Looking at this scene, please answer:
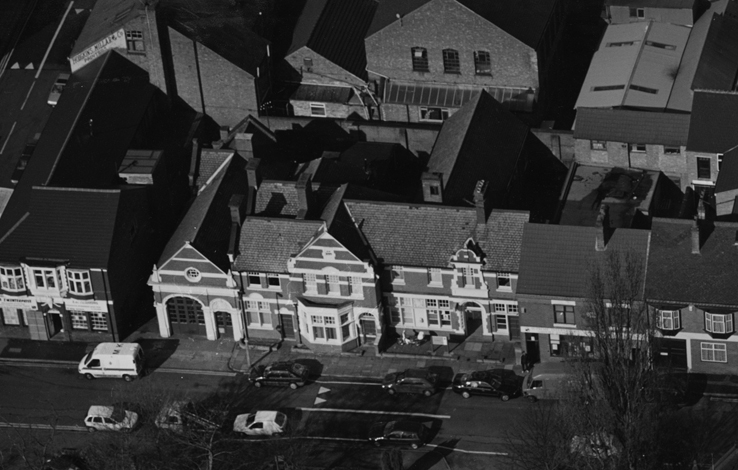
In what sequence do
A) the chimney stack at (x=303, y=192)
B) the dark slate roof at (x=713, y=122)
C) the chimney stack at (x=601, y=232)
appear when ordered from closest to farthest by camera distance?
1. the chimney stack at (x=601, y=232)
2. the chimney stack at (x=303, y=192)
3. the dark slate roof at (x=713, y=122)

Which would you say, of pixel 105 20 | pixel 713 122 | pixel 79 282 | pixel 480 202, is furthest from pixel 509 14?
pixel 79 282

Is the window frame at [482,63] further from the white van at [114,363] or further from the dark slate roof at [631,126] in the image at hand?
the white van at [114,363]

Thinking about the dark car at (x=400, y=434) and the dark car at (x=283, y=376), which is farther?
the dark car at (x=283, y=376)

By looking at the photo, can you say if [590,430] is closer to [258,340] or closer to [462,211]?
[462,211]

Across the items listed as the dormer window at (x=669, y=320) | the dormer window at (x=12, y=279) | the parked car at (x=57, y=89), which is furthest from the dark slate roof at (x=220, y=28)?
the dormer window at (x=669, y=320)

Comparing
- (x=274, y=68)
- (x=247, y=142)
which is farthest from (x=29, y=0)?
(x=247, y=142)

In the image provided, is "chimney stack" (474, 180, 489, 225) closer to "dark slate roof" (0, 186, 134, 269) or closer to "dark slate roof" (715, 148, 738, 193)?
"dark slate roof" (715, 148, 738, 193)

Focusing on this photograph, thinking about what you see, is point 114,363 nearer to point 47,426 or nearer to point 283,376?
point 47,426
